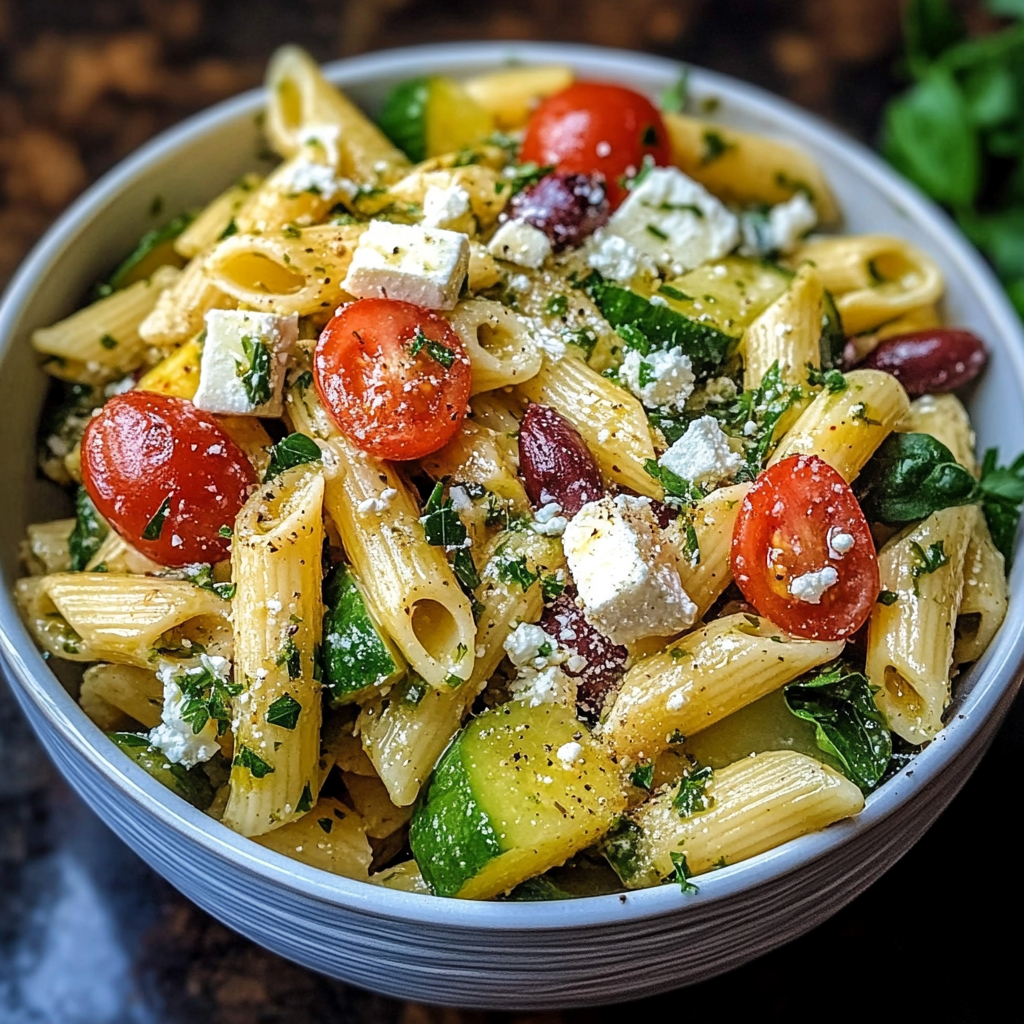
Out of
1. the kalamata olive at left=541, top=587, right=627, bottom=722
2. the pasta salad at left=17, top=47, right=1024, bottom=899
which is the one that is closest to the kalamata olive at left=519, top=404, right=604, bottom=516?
the pasta salad at left=17, top=47, right=1024, bottom=899

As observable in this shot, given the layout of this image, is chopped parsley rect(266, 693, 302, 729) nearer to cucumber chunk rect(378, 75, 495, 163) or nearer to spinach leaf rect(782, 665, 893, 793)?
spinach leaf rect(782, 665, 893, 793)

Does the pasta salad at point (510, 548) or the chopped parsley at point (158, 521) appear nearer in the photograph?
the pasta salad at point (510, 548)

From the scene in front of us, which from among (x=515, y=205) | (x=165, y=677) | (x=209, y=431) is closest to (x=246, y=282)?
(x=209, y=431)

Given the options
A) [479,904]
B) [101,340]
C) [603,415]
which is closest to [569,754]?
[479,904]

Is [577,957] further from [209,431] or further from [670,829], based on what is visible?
[209,431]

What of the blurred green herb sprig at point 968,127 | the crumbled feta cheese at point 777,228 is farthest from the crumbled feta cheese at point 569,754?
the blurred green herb sprig at point 968,127

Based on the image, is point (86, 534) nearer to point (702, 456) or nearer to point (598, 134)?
point (702, 456)

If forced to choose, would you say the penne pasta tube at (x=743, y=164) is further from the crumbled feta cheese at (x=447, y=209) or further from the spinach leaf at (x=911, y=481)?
the spinach leaf at (x=911, y=481)

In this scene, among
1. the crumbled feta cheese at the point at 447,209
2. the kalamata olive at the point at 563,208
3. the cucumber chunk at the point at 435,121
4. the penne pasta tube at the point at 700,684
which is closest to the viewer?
the penne pasta tube at the point at 700,684
